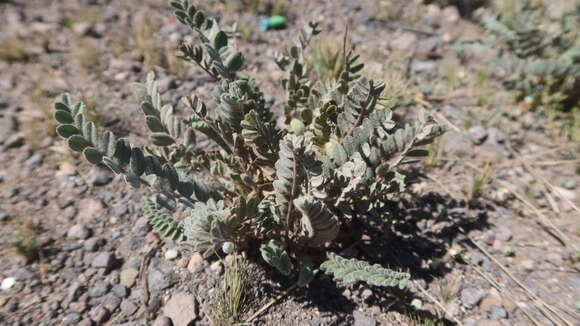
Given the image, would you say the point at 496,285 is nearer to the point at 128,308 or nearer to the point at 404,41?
the point at 128,308

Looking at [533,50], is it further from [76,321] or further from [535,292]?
[76,321]

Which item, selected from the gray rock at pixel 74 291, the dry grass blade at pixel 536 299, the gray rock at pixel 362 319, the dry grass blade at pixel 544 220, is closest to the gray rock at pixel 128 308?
the gray rock at pixel 74 291

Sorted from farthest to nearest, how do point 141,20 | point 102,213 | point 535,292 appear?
point 141,20
point 102,213
point 535,292

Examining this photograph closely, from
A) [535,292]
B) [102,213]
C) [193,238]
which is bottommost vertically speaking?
[535,292]

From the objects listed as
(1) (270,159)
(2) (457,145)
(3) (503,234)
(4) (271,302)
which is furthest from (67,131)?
(2) (457,145)

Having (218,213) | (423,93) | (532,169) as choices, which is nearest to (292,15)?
(423,93)

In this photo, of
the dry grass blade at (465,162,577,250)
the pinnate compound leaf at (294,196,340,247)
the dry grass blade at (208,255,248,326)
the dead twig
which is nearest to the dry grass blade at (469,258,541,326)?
the dry grass blade at (465,162,577,250)

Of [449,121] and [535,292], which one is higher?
[449,121]
